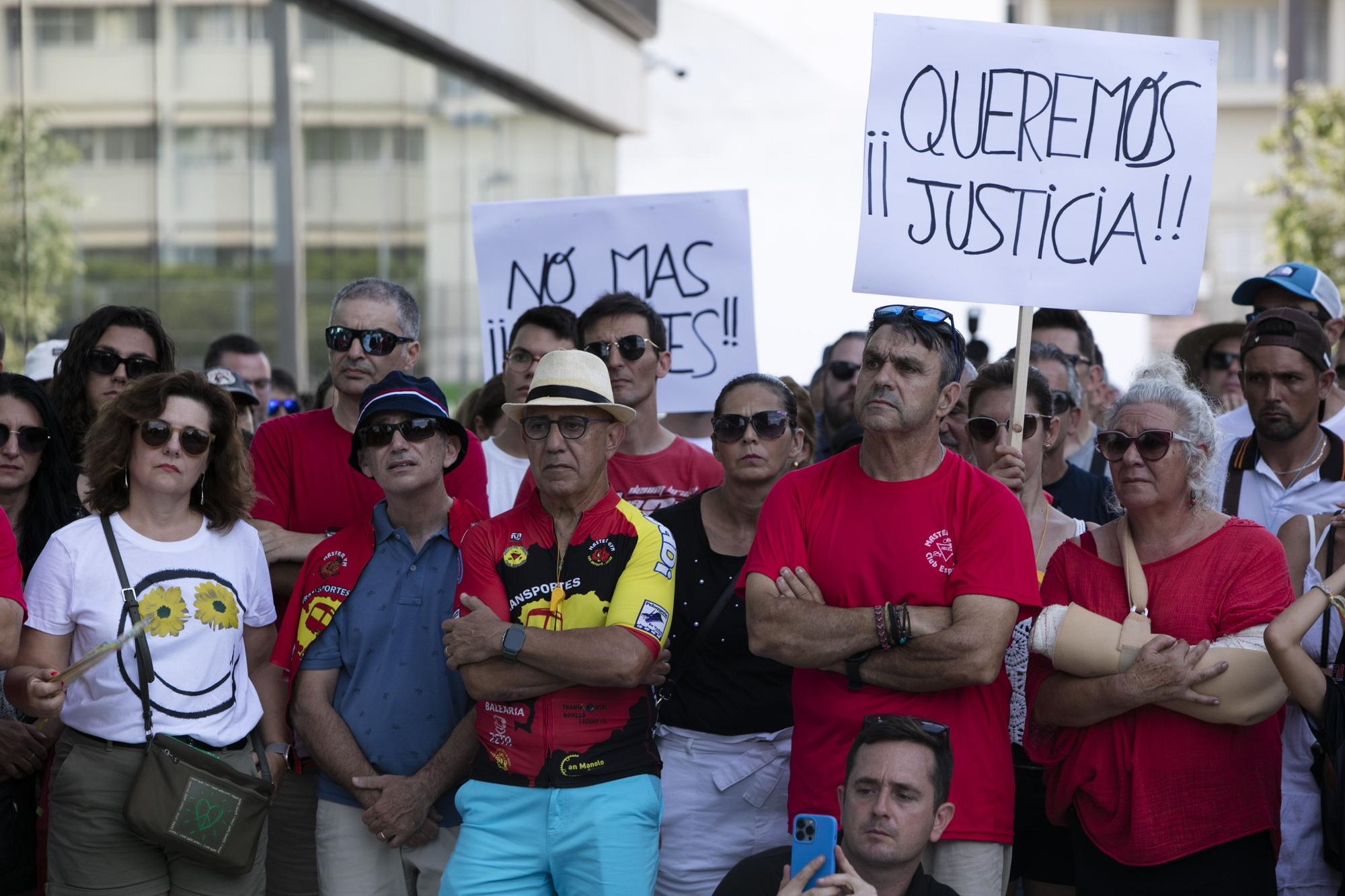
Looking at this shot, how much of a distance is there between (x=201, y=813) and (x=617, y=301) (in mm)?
2324

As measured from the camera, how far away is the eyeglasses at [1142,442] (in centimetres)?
415

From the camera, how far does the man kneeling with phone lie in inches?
143

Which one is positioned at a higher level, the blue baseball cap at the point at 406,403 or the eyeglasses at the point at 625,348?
the eyeglasses at the point at 625,348

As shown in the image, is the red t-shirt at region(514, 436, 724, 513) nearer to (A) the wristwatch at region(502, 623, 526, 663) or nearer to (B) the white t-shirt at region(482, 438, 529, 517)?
(B) the white t-shirt at region(482, 438, 529, 517)

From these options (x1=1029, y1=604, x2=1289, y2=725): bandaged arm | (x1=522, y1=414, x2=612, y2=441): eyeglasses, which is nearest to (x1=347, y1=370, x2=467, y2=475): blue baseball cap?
(x1=522, y1=414, x2=612, y2=441): eyeglasses

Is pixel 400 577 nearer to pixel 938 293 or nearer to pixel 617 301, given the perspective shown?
pixel 617 301

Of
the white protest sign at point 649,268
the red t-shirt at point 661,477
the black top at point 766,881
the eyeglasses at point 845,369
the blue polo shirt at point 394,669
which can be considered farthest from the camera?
the eyeglasses at point 845,369

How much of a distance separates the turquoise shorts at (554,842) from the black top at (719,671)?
1.67 feet

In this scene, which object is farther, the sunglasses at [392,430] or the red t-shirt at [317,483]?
the red t-shirt at [317,483]

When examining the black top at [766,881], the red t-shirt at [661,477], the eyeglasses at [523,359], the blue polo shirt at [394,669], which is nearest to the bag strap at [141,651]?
the blue polo shirt at [394,669]

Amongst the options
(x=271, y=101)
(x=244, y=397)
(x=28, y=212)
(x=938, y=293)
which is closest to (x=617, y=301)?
(x=938, y=293)

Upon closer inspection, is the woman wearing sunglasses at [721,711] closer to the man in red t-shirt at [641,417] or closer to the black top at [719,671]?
the black top at [719,671]

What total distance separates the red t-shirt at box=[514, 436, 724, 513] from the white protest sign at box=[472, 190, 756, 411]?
3.65 ft

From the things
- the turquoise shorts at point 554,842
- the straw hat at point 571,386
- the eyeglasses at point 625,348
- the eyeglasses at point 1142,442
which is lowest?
the turquoise shorts at point 554,842
